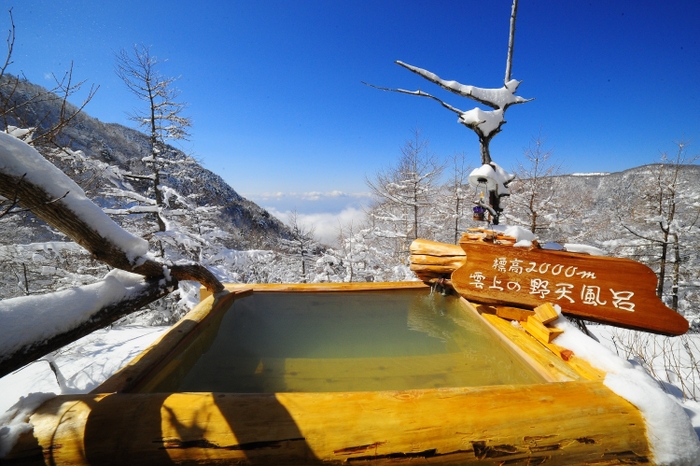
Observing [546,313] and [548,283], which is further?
[548,283]

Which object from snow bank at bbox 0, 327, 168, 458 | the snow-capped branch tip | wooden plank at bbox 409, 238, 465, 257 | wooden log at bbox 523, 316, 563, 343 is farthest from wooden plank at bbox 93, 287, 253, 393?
the snow-capped branch tip

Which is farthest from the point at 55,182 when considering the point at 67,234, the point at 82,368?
the point at 82,368

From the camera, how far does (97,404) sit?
1295 millimetres

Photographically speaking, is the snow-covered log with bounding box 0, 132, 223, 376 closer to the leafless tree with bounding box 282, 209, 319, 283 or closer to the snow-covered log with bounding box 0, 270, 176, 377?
the snow-covered log with bounding box 0, 270, 176, 377

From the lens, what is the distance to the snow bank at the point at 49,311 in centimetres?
127

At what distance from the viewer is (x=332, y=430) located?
1.23 meters

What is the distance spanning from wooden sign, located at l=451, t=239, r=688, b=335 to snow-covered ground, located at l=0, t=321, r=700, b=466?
362mm

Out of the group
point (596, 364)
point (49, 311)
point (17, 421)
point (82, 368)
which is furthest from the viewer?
point (82, 368)

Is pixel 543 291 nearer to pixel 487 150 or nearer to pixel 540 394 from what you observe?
pixel 540 394

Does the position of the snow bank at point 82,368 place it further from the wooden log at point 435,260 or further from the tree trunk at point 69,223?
the wooden log at point 435,260

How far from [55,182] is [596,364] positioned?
3.39 metres

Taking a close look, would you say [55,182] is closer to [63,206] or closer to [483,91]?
[63,206]

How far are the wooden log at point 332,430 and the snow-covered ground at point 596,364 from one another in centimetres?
7

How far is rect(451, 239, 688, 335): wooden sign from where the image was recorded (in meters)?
2.27
